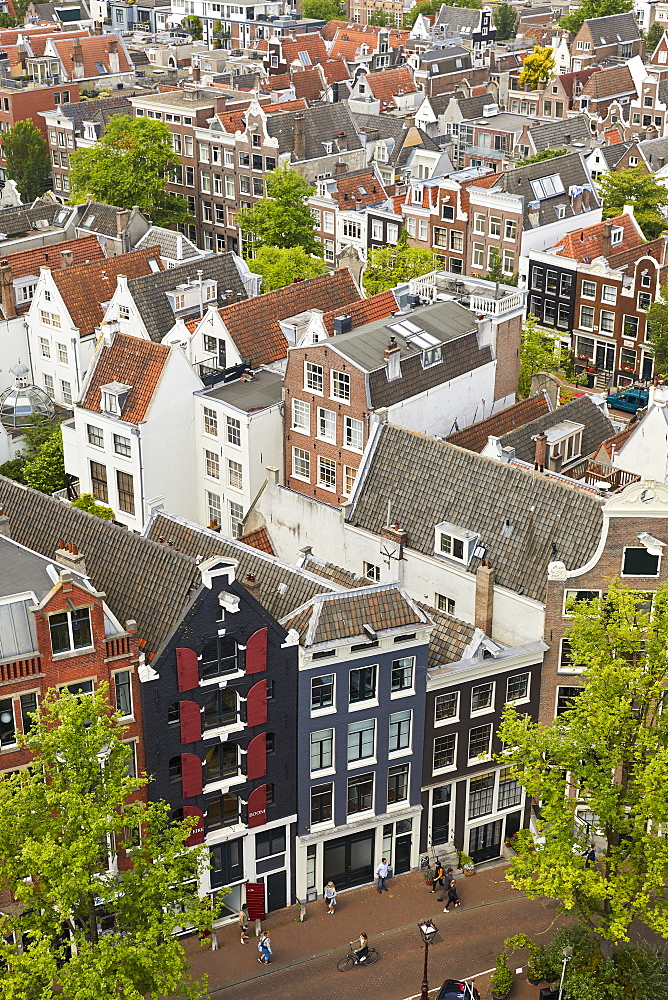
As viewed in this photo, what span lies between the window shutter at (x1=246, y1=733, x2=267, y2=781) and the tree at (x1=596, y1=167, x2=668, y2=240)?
318 feet

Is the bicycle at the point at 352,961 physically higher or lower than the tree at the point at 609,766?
lower

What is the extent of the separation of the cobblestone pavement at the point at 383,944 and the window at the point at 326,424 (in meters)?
28.6

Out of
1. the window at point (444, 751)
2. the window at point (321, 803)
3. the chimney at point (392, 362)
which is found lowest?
the window at point (321, 803)

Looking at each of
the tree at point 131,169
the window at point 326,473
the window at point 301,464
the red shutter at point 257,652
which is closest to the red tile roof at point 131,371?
the window at point 301,464

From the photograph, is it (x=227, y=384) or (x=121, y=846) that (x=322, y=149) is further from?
(x=121, y=846)

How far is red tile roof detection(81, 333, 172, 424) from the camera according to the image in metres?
86.5

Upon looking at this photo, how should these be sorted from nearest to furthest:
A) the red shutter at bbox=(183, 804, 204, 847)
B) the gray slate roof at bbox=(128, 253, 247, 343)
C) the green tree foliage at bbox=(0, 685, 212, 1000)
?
the green tree foliage at bbox=(0, 685, 212, 1000)
the red shutter at bbox=(183, 804, 204, 847)
the gray slate roof at bbox=(128, 253, 247, 343)

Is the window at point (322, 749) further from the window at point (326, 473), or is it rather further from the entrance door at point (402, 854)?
the window at point (326, 473)

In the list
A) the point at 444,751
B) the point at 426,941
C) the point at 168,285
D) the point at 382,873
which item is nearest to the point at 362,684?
the point at 444,751

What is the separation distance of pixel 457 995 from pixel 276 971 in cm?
885

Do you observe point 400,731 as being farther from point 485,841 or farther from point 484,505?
point 484,505

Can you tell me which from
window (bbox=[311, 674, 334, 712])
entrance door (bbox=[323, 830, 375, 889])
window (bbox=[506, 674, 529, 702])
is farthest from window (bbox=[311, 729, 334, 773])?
window (bbox=[506, 674, 529, 702])

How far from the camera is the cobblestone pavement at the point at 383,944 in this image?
61844mm

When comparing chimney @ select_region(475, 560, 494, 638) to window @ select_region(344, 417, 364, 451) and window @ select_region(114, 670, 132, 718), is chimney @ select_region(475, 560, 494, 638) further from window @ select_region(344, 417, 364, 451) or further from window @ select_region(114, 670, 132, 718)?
window @ select_region(114, 670, 132, 718)
